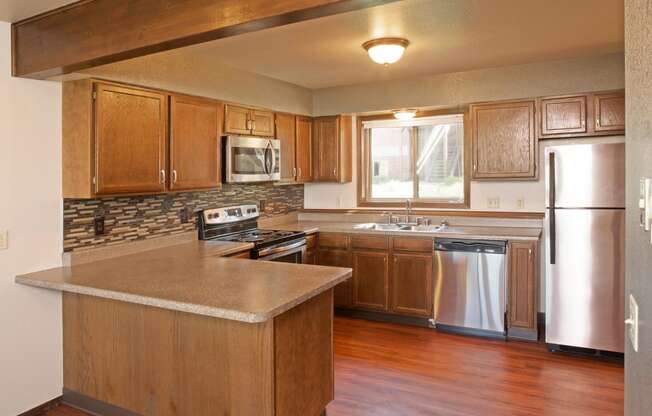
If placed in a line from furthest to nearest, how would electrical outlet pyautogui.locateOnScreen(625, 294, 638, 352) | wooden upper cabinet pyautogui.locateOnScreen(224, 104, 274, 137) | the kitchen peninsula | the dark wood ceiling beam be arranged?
1. wooden upper cabinet pyautogui.locateOnScreen(224, 104, 274, 137)
2. the kitchen peninsula
3. the dark wood ceiling beam
4. electrical outlet pyautogui.locateOnScreen(625, 294, 638, 352)

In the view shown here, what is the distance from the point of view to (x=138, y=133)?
3.09 metres

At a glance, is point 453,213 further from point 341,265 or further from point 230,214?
point 230,214

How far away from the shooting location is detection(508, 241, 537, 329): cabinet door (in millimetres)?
3900

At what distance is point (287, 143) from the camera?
477 centimetres

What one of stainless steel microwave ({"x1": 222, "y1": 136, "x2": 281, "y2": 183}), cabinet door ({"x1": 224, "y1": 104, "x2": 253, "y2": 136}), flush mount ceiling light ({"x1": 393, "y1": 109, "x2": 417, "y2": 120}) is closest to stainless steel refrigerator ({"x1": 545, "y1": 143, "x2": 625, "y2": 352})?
flush mount ceiling light ({"x1": 393, "y1": 109, "x2": 417, "y2": 120})

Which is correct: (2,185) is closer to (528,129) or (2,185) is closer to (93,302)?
(93,302)

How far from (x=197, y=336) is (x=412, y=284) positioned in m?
2.44

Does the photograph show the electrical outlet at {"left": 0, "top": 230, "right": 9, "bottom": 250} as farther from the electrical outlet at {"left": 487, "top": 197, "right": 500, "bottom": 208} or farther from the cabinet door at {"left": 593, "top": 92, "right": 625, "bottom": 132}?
the cabinet door at {"left": 593, "top": 92, "right": 625, "bottom": 132}

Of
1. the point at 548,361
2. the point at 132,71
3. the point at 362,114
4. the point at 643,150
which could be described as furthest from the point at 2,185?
the point at 548,361

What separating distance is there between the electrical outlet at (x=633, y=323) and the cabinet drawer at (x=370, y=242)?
10.7 feet

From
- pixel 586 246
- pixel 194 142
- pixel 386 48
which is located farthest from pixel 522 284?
pixel 194 142

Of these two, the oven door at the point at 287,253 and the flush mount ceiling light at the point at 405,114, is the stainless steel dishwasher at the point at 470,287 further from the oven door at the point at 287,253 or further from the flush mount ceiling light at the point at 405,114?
the flush mount ceiling light at the point at 405,114

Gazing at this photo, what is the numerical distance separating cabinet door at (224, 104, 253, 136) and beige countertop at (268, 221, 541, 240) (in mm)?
1087

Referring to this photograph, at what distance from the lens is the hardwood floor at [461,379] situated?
9.22 ft
